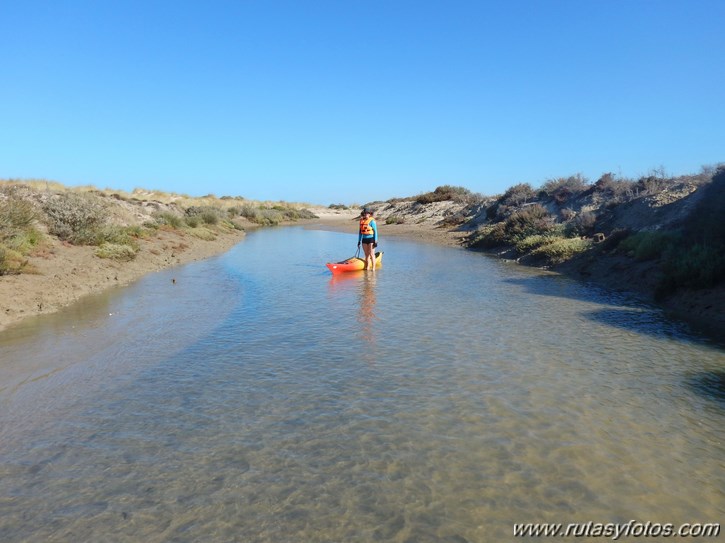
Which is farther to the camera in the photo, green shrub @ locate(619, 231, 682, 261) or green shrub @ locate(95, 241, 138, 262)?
green shrub @ locate(95, 241, 138, 262)

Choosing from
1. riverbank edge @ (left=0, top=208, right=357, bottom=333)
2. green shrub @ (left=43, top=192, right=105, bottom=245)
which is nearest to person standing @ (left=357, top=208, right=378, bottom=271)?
riverbank edge @ (left=0, top=208, right=357, bottom=333)

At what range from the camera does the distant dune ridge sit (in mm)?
11000

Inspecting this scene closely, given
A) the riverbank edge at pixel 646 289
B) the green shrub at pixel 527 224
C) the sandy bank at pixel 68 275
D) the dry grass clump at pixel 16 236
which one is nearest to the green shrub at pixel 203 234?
the sandy bank at pixel 68 275

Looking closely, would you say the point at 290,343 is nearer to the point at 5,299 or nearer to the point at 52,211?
the point at 5,299

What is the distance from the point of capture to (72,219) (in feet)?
55.4

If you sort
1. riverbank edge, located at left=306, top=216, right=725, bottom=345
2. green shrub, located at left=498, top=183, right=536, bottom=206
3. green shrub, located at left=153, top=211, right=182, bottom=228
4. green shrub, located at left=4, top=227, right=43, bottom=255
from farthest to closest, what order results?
green shrub, located at left=498, top=183, right=536, bottom=206
green shrub, located at left=153, top=211, right=182, bottom=228
green shrub, located at left=4, top=227, right=43, bottom=255
riverbank edge, located at left=306, top=216, right=725, bottom=345

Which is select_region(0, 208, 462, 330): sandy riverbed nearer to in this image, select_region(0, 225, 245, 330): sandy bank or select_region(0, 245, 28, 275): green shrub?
select_region(0, 225, 245, 330): sandy bank

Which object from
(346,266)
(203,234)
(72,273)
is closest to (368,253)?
(346,266)

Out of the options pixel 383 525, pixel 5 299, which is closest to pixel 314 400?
pixel 383 525

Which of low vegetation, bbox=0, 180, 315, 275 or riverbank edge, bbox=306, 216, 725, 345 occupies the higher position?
low vegetation, bbox=0, 180, 315, 275

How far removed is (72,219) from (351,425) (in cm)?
1569

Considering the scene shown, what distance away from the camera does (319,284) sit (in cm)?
1453

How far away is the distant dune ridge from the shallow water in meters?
1.71

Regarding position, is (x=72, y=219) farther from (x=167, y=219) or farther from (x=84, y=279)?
(x=167, y=219)
